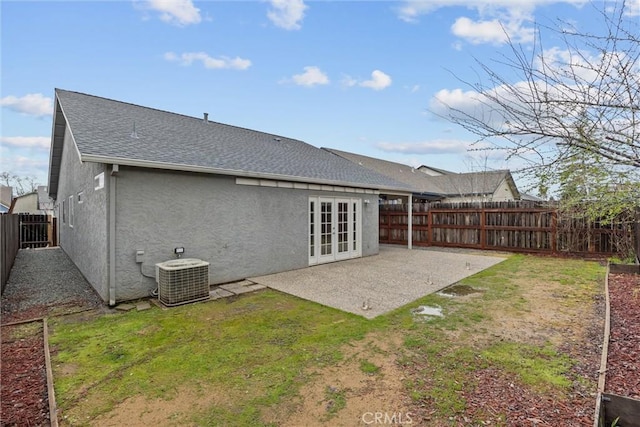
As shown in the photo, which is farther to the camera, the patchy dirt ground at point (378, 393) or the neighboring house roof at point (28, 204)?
the neighboring house roof at point (28, 204)

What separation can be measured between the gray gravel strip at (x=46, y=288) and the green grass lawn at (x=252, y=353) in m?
1.26

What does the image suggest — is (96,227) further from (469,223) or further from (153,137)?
(469,223)

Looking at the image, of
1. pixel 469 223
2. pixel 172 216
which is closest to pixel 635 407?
pixel 172 216

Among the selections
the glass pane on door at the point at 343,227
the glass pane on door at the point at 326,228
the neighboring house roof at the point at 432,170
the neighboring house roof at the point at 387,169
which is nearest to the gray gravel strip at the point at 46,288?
the glass pane on door at the point at 326,228

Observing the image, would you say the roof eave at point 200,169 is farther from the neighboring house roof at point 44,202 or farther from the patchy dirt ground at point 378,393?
the neighboring house roof at point 44,202

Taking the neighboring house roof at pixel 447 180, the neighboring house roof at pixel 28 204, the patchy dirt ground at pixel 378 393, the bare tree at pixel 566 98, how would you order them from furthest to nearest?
the neighboring house roof at pixel 28 204 → the neighboring house roof at pixel 447 180 → the patchy dirt ground at pixel 378 393 → the bare tree at pixel 566 98

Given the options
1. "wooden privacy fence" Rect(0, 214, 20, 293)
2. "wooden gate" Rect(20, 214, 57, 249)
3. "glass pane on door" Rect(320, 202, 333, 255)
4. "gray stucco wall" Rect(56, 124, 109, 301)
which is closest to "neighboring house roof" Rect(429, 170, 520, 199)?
"glass pane on door" Rect(320, 202, 333, 255)

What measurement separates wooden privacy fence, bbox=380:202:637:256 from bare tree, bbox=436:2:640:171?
7971 mm

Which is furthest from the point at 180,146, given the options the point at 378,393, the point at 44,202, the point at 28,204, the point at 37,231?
the point at 28,204

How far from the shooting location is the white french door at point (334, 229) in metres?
9.48

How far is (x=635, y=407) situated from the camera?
240 centimetres

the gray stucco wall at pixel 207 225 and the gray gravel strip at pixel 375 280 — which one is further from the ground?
the gray stucco wall at pixel 207 225

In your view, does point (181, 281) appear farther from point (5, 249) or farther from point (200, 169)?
point (5, 249)

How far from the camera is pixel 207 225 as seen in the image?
710 cm
